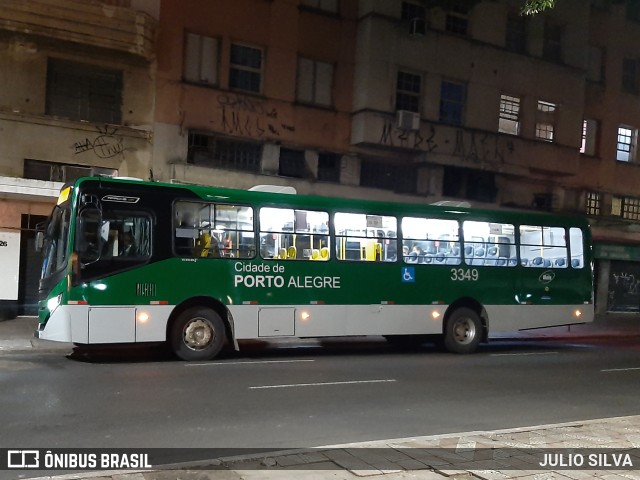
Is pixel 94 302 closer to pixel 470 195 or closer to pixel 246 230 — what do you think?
pixel 246 230

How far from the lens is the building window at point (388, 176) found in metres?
22.1

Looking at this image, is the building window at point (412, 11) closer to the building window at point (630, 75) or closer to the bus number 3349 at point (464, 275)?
the bus number 3349 at point (464, 275)

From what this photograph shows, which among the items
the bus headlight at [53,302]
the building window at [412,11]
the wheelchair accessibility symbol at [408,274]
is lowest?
the bus headlight at [53,302]

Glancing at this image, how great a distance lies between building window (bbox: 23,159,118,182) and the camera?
55.5 feet

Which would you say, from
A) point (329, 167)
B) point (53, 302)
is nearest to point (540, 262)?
point (329, 167)

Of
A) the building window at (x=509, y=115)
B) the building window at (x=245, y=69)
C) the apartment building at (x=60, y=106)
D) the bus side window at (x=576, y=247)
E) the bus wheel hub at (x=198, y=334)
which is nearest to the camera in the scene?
the bus wheel hub at (x=198, y=334)


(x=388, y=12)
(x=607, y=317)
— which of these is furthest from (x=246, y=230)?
(x=607, y=317)

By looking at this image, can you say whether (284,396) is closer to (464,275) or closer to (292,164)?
(464,275)

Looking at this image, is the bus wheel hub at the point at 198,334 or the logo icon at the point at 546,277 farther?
the logo icon at the point at 546,277

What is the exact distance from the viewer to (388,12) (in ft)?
69.5

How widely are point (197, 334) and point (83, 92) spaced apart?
950 cm

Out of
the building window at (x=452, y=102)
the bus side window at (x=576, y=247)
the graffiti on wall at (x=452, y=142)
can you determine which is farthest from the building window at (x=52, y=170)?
the bus side window at (x=576, y=247)

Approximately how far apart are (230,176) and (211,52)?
3.92 metres

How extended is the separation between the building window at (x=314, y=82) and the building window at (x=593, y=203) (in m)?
13.5
